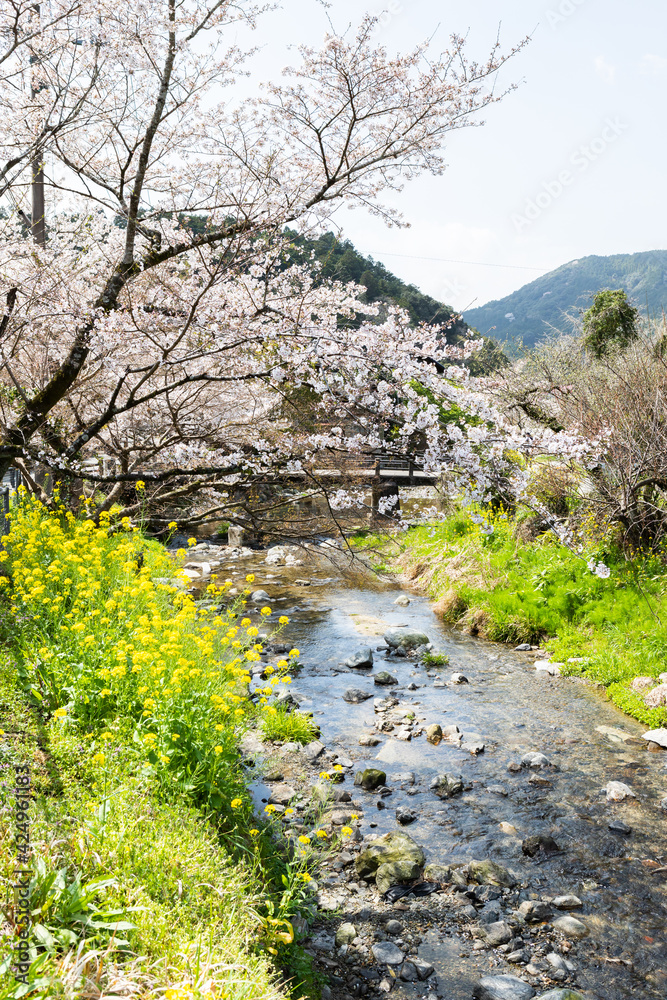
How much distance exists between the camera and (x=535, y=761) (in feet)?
18.7

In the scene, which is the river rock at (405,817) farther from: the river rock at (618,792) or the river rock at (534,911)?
the river rock at (618,792)

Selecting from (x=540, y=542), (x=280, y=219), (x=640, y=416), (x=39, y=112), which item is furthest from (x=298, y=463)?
(x=540, y=542)

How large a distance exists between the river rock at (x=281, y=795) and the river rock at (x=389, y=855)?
2.62 feet

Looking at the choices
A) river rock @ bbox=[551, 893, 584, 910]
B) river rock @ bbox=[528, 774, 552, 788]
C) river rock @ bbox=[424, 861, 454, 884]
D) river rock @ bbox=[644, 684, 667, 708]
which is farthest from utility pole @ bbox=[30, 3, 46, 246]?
river rock @ bbox=[644, 684, 667, 708]

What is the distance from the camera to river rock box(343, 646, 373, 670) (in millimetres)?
8188

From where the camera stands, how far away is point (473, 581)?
35.0ft

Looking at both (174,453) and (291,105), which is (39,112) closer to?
(291,105)

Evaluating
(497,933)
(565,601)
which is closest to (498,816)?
(497,933)

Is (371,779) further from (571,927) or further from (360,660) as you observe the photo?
(360,660)

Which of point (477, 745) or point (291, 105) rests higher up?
point (291, 105)

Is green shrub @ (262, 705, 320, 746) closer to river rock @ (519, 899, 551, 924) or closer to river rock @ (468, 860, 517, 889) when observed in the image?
river rock @ (468, 860, 517, 889)

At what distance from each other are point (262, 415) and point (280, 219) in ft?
11.6

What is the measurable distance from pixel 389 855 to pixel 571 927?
3.97 feet

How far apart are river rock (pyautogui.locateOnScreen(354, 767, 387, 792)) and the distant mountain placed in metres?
98.6
